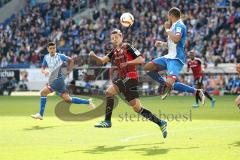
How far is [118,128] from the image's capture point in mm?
14750

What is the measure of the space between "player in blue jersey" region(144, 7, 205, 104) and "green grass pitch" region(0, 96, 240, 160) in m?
1.14

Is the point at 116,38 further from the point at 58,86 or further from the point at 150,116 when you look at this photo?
the point at 58,86

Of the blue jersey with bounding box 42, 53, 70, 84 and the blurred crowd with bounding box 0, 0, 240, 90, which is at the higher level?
the blurred crowd with bounding box 0, 0, 240, 90

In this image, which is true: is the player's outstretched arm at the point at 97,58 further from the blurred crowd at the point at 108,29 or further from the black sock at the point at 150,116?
the blurred crowd at the point at 108,29

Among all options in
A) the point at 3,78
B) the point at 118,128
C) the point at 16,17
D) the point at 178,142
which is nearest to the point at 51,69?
the point at 118,128

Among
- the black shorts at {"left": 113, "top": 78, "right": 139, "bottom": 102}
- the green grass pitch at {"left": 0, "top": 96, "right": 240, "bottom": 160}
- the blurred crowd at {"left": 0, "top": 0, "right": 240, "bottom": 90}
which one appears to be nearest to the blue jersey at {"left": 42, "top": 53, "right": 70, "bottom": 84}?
the green grass pitch at {"left": 0, "top": 96, "right": 240, "bottom": 160}

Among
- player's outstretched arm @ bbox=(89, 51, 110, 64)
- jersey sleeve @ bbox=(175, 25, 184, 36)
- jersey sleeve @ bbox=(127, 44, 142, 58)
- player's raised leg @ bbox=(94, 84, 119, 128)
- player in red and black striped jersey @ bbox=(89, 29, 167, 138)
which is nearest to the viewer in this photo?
player's outstretched arm @ bbox=(89, 51, 110, 64)

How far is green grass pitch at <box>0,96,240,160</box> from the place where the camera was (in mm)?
10117

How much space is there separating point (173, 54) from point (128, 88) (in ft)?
8.98

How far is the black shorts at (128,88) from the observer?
12.2 meters

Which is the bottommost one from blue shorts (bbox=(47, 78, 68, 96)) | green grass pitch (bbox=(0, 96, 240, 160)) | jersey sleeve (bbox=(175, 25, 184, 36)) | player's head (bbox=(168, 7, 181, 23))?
green grass pitch (bbox=(0, 96, 240, 160))

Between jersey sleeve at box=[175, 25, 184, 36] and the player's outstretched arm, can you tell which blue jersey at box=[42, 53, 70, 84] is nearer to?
jersey sleeve at box=[175, 25, 184, 36]

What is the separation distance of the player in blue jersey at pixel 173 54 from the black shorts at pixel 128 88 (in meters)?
1.60

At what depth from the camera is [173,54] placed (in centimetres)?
1465
